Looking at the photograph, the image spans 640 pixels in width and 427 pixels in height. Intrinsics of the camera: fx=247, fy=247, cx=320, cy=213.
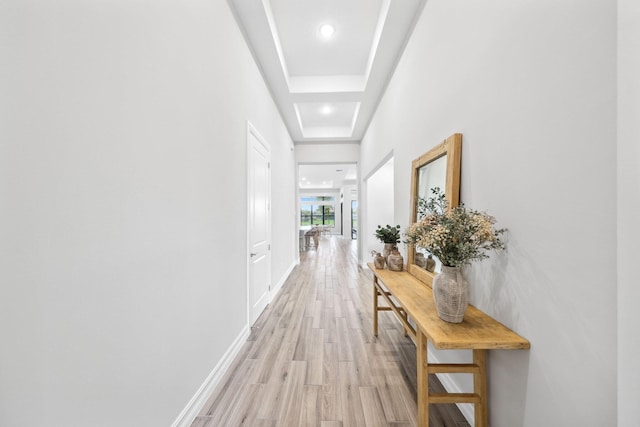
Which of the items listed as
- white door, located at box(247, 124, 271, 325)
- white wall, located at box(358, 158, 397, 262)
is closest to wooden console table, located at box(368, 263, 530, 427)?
white door, located at box(247, 124, 271, 325)

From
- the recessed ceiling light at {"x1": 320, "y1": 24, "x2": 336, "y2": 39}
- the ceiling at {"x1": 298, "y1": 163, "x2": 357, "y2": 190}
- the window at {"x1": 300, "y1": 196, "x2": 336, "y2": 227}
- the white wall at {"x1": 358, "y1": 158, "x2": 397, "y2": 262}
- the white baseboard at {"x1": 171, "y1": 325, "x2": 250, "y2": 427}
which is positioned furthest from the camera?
the window at {"x1": 300, "y1": 196, "x2": 336, "y2": 227}

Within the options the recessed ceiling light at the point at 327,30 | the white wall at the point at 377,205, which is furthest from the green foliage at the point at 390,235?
the white wall at the point at 377,205

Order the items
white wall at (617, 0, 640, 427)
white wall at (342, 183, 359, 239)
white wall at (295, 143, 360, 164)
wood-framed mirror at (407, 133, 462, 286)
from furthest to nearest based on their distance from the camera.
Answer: white wall at (342, 183, 359, 239) → white wall at (295, 143, 360, 164) → wood-framed mirror at (407, 133, 462, 286) → white wall at (617, 0, 640, 427)

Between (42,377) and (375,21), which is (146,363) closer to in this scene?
(42,377)

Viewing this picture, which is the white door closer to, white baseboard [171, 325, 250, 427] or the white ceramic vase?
white baseboard [171, 325, 250, 427]

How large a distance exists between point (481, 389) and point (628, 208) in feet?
3.61

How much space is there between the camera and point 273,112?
3.90 metres

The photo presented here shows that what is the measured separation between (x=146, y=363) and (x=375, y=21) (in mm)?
3603

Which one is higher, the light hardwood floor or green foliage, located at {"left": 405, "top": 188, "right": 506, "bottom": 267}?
green foliage, located at {"left": 405, "top": 188, "right": 506, "bottom": 267}

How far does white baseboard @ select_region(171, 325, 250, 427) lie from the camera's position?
4.74 feet

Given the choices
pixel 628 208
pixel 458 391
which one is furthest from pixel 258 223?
pixel 628 208

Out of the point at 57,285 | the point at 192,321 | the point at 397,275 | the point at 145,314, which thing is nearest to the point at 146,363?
the point at 145,314

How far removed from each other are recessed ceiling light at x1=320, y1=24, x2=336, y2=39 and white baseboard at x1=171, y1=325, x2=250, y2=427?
3.43 m

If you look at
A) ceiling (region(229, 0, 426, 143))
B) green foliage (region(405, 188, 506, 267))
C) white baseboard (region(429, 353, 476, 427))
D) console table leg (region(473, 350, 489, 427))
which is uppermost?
ceiling (region(229, 0, 426, 143))
